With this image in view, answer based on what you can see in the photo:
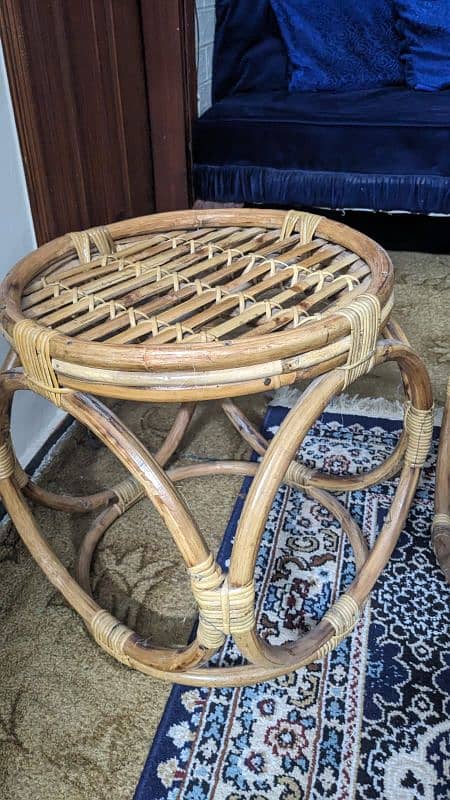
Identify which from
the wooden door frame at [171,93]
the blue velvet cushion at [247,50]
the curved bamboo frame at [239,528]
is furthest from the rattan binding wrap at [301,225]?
the blue velvet cushion at [247,50]

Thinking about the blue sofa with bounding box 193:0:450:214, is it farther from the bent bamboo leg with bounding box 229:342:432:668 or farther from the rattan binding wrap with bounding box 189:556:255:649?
the rattan binding wrap with bounding box 189:556:255:649

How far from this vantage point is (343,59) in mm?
1646

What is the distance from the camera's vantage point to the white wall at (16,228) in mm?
877

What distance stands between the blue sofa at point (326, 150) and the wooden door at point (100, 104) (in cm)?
10

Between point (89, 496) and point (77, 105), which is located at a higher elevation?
point (77, 105)

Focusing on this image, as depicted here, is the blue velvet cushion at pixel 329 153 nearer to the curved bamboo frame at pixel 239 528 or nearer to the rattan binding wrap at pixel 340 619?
the curved bamboo frame at pixel 239 528

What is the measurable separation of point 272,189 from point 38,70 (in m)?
0.70

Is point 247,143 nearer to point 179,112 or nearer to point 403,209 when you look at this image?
point 179,112

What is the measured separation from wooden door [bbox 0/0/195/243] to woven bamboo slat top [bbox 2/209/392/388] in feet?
0.80

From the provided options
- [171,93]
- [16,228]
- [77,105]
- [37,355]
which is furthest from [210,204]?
[37,355]

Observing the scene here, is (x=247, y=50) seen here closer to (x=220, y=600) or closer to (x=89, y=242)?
(x=89, y=242)

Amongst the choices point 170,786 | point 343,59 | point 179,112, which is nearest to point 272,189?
point 179,112

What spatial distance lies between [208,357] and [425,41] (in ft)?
4.74

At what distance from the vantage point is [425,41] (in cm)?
161
